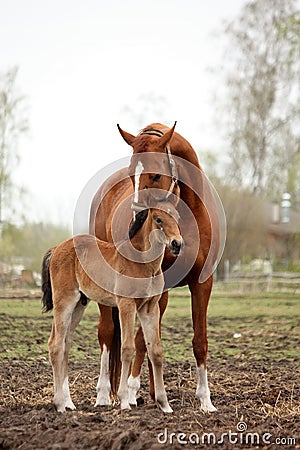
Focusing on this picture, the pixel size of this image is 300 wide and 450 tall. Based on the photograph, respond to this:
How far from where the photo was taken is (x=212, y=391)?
6750 mm

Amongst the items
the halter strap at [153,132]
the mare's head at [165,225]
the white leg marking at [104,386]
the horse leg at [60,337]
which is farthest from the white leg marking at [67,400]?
the halter strap at [153,132]

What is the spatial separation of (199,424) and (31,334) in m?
6.32

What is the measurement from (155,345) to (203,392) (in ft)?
2.41

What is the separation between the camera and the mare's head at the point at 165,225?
195 inches

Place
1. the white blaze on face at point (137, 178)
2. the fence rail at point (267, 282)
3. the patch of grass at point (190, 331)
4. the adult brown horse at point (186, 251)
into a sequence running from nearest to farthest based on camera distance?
the white blaze on face at point (137, 178) < the adult brown horse at point (186, 251) < the patch of grass at point (190, 331) < the fence rail at point (267, 282)

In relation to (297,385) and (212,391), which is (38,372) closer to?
(212,391)

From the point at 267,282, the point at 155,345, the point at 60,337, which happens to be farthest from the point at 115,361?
the point at 267,282

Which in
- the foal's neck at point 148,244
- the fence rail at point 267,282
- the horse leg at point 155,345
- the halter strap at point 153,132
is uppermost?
the halter strap at point 153,132

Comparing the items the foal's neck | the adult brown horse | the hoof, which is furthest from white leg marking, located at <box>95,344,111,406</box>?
the foal's neck

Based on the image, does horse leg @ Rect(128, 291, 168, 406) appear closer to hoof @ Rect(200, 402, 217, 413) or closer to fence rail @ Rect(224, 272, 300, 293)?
hoof @ Rect(200, 402, 217, 413)

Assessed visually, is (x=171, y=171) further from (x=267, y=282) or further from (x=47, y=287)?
(x=267, y=282)

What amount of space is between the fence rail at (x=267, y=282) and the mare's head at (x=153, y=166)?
63.1 feet

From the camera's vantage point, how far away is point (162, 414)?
530 centimetres

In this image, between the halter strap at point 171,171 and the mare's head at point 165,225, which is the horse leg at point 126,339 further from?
the halter strap at point 171,171
